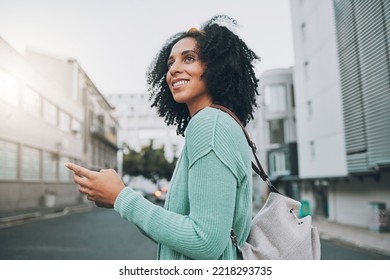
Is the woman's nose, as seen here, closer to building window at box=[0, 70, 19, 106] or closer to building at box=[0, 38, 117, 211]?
building at box=[0, 38, 117, 211]

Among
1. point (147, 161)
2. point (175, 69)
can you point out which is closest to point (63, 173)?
point (175, 69)

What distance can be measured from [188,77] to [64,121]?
15899 millimetres

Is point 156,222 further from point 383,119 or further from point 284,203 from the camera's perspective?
point 383,119

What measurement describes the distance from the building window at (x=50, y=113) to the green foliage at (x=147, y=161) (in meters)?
21.8

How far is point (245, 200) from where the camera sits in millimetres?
942

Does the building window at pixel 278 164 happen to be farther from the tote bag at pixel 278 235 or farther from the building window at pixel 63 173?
the tote bag at pixel 278 235

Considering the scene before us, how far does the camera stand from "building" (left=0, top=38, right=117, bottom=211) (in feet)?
31.0

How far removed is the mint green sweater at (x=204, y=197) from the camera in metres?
0.83

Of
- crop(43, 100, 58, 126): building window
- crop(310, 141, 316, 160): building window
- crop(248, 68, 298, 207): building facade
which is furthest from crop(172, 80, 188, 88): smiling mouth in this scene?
crop(248, 68, 298, 207): building facade

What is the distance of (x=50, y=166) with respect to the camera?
1343 centimetres

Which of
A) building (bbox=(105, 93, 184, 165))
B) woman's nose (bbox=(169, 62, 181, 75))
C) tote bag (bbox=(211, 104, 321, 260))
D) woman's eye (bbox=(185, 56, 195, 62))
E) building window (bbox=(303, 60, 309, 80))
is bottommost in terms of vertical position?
tote bag (bbox=(211, 104, 321, 260))

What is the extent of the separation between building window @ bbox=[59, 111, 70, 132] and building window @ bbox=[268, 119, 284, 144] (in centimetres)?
1024

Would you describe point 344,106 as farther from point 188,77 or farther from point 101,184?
point 101,184
